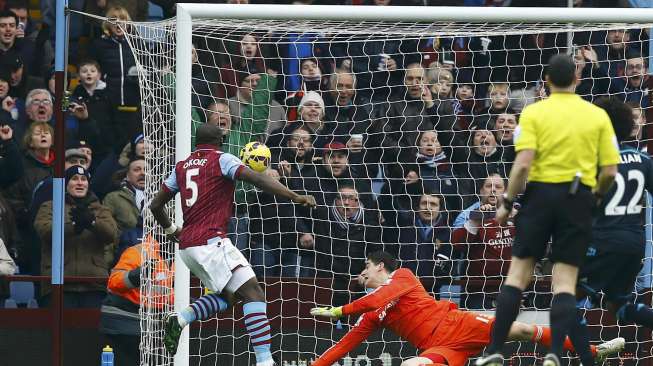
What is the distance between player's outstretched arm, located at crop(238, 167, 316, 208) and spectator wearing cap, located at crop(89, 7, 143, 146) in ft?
11.8

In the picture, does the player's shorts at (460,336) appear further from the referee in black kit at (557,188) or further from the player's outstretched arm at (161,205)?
the referee in black kit at (557,188)

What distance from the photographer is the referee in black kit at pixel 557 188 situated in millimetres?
9445

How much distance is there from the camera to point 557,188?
31.0 feet

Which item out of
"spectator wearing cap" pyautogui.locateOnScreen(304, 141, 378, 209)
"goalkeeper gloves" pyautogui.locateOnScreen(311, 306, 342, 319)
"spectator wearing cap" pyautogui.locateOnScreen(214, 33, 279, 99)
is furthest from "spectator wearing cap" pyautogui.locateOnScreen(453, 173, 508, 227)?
"spectator wearing cap" pyautogui.locateOnScreen(214, 33, 279, 99)

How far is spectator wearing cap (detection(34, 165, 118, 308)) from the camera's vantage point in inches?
535

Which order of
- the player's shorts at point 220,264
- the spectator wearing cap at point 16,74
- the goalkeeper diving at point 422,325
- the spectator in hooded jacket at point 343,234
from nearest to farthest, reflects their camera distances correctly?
1. the player's shorts at point 220,264
2. the goalkeeper diving at point 422,325
3. the spectator in hooded jacket at point 343,234
4. the spectator wearing cap at point 16,74

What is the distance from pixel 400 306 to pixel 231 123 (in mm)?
2506

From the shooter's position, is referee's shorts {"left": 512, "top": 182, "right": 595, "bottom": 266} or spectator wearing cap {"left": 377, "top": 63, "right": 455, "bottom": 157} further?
spectator wearing cap {"left": 377, "top": 63, "right": 455, "bottom": 157}

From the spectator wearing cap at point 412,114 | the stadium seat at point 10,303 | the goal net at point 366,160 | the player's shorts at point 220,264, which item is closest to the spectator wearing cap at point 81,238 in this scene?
the stadium seat at point 10,303

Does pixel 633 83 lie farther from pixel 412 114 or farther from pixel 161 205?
pixel 161 205

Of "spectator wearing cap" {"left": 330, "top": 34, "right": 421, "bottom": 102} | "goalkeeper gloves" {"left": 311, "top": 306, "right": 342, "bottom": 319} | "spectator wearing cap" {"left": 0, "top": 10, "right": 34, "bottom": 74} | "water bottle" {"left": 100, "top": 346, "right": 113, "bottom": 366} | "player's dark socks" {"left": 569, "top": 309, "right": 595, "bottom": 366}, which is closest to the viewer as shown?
"player's dark socks" {"left": 569, "top": 309, "right": 595, "bottom": 366}

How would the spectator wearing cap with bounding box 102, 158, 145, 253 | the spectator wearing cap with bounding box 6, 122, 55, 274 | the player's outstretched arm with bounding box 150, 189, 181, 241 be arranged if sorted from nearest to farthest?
the player's outstretched arm with bounding box 150, 189, 181, 241 < the spectator wearing cap with bounding box 102, 158, 145, 253 < the spectator wearing cap with bounding box 6, 122, 55, 274

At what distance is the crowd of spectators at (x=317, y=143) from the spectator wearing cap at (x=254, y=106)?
0.02 metres

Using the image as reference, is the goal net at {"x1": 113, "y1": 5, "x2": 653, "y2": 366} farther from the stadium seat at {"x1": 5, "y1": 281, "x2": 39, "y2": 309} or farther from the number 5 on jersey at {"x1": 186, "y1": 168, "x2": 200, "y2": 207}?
the number 5 on jersey at {"x1": 186, "y1": 168, "x2": 200, "y2": 207}
